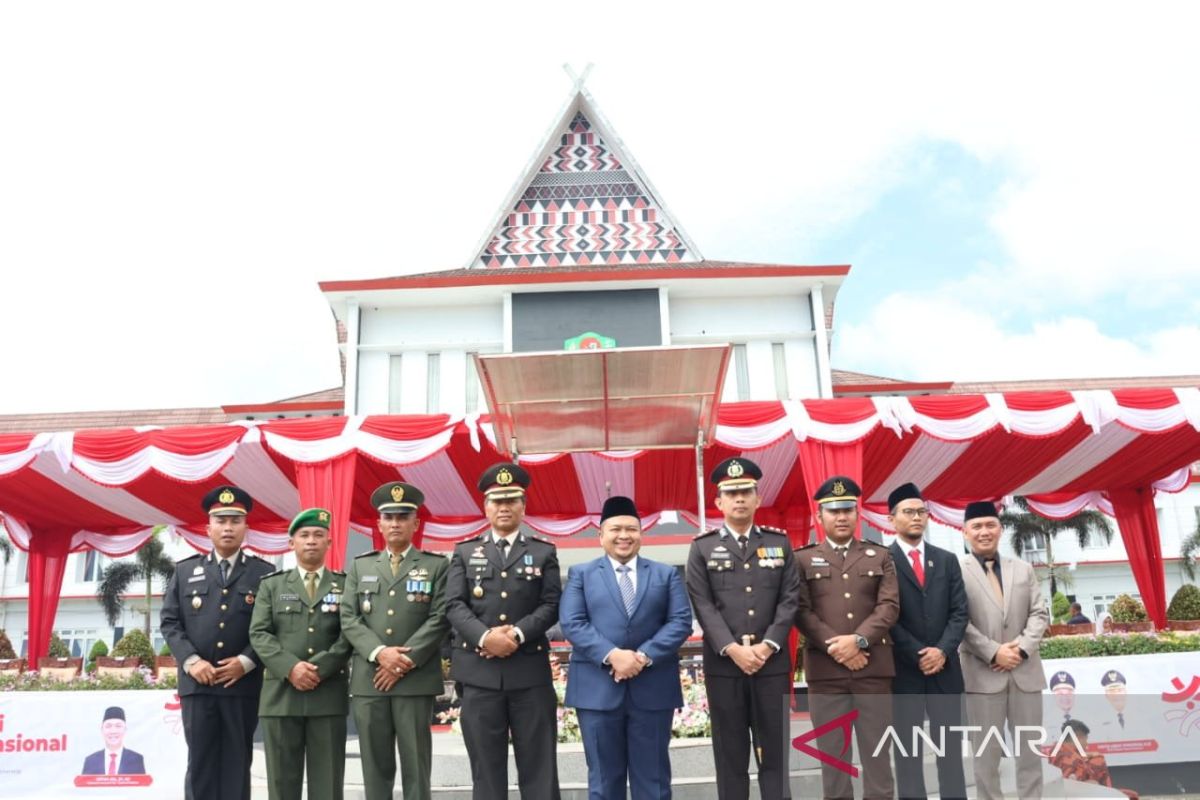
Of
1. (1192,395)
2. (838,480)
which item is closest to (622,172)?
(1192,395)

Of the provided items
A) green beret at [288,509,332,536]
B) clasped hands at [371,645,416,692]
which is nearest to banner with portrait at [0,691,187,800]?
green beret at [288,509,332,536]

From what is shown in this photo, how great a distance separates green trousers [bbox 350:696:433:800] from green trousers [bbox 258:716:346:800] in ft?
0.70

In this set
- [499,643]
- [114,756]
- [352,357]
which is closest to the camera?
[499,643]

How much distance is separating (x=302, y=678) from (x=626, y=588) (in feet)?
5.23

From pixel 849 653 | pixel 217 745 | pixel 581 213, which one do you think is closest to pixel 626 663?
pixel 849 653

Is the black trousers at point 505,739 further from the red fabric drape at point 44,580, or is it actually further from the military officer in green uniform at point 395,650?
the red fabric drape at point 44,580

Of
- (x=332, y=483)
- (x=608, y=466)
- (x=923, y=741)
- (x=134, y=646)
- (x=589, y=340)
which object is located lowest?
(x=923, y=741)

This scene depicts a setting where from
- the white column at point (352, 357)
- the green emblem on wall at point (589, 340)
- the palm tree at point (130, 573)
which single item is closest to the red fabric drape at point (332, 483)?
the white column at point (352, 357)

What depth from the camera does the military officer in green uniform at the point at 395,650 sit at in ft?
13.1

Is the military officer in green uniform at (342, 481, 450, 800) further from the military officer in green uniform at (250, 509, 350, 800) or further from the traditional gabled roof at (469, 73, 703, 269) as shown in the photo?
the traditional gabled roof at (469, 73, 703, 269)

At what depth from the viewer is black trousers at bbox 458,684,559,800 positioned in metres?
3.87

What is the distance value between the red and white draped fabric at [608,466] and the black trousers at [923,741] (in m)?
4.00

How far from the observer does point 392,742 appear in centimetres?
408

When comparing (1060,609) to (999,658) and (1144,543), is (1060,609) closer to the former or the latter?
(1144,543)
